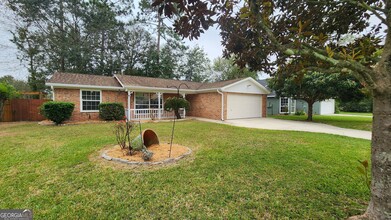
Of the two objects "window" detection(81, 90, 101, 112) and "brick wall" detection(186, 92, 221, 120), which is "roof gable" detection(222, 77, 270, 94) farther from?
"window" detection(81, 90, 101, 112)

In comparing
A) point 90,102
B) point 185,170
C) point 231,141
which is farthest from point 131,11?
point 185,170

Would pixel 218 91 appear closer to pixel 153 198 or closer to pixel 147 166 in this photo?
pixel 147 166

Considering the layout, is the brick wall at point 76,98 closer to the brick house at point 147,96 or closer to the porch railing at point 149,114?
the brick house at point 147,96

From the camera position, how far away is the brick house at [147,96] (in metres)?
12.4

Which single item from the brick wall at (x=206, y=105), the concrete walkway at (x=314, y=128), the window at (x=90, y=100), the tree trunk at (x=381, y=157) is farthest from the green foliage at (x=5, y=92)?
the tree trunk at (x=381, y=157)

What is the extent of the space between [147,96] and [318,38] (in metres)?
14.2

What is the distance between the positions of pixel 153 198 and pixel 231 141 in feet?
14.3

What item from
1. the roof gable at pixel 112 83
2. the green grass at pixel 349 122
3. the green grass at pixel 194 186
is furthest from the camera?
the roof gable at pixel 112 83

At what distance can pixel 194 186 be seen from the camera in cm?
322

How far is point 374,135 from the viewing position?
1984 mm

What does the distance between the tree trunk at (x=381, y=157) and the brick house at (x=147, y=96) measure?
1069cm

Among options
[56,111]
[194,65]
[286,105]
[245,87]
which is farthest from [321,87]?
[194,65]

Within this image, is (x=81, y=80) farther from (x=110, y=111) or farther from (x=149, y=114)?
(x=149, y=114)

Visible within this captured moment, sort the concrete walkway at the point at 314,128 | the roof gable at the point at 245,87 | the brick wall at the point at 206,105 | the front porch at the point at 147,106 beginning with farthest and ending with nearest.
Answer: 1. the brick wall at the point at 206,105
2. the roof gable at the point at 245,87
3. the front porch at the point at 147,106
4. the concrete walkway at the point at 314,128
